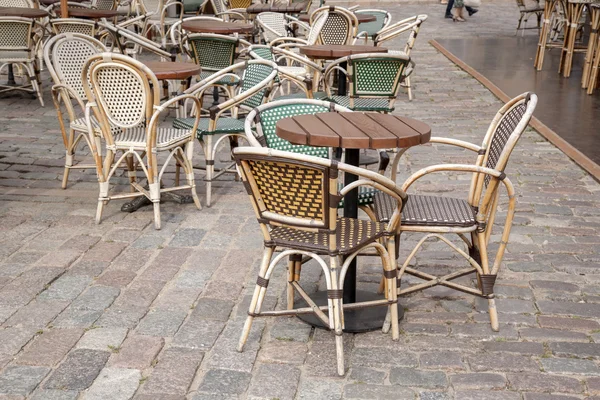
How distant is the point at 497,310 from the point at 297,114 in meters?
1.30

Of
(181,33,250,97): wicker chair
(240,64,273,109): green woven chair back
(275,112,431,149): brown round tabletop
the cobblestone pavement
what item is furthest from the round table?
(181,33,250,97): wicker chair

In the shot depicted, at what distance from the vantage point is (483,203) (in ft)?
12.5

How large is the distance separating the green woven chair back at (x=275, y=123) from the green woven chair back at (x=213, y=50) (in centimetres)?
334

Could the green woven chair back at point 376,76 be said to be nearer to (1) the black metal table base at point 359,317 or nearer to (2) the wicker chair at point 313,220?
(1) the black metal table base at point 359,317

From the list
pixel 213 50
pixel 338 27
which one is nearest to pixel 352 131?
pixel 213 50

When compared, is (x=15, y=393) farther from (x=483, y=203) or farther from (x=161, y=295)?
(x=483, y=203)

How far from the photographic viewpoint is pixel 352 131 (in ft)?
11.7

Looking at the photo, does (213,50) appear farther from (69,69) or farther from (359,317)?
(359,317)

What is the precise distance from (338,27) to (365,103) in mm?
2176

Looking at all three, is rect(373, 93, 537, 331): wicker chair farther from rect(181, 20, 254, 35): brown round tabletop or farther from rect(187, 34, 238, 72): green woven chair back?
rect(181, 20, 254, 35): brown round tabletop

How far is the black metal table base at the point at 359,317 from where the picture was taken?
12.4 feet

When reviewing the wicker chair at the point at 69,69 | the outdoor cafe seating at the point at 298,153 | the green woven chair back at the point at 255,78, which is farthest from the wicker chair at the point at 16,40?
the green woven chair back at the point at 255,78

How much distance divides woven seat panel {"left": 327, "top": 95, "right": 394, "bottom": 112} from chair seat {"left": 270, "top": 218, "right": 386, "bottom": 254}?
3.09 meters

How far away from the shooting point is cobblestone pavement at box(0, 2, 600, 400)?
3.31 metres
